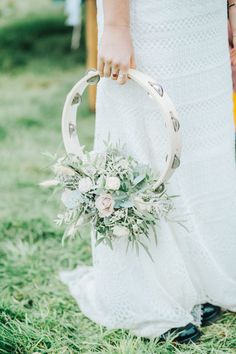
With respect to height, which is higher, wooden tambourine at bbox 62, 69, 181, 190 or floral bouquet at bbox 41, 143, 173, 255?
wooden tambourine at bbox 62, 69, 181, 190

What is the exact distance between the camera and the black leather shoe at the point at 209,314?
89.4 inches

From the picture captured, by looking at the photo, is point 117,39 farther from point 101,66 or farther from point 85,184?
point 85,184

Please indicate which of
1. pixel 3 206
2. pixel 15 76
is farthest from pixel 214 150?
pixel 15 76

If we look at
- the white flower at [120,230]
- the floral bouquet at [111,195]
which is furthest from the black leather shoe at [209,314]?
the white flower at [120,230]

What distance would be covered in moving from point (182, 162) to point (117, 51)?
480 mm

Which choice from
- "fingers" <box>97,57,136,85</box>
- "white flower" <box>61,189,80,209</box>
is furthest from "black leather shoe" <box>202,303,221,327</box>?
"fingers" <box>97,57,136,85</box>

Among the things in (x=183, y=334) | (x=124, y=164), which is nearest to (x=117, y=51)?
(x=124, y=164)

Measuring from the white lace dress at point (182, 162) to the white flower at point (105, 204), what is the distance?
215mm

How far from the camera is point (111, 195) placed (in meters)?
1.89

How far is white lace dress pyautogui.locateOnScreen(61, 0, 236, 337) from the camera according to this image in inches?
75.8

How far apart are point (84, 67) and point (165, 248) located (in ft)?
14.0

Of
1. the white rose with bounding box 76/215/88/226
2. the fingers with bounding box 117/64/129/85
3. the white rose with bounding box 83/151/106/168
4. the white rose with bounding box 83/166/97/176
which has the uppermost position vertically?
the fingers with bounding box 117/64/129/85

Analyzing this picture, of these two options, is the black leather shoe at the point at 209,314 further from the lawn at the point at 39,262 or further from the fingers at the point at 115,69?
the fingers at the point at 115,69

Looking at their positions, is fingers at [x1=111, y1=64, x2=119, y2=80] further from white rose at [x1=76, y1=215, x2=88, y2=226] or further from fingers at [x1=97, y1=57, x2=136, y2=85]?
white rose at [x1=76, y1=215, x2=88, y2=226]
